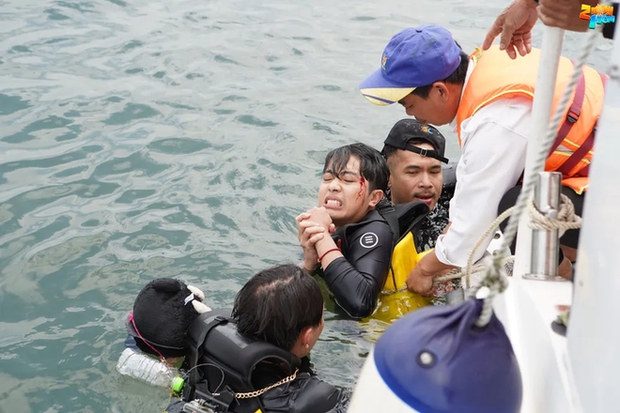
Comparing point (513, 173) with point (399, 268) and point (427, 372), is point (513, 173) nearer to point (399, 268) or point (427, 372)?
point (399, 268)

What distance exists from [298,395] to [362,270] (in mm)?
1140

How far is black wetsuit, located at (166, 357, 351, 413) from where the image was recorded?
2721mm

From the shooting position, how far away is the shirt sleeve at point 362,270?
3.68 meters

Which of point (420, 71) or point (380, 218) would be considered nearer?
point (420, 71)

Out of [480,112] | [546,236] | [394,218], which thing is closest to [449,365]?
[546,236]

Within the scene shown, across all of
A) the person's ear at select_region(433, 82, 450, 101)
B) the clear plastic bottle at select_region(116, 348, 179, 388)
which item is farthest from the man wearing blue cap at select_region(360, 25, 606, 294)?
the clear plastic bottle at select_region(116, 348, 179, 388)

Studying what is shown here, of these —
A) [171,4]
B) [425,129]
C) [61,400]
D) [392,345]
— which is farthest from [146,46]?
[392,345]

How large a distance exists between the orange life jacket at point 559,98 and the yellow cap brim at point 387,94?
0.33m

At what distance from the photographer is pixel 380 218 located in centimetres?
401

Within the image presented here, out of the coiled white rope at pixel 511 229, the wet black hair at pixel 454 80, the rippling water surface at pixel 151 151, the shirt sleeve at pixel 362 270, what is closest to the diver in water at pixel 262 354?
the rippling water surface at pixel 151 151

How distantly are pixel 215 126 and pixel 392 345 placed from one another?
16.0 ft

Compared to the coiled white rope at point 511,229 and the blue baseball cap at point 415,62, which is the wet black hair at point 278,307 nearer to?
the blue baseball cap at point 415,62

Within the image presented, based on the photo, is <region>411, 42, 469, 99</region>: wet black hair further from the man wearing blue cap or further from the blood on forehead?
the blood on forehead

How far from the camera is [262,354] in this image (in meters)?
2.79
